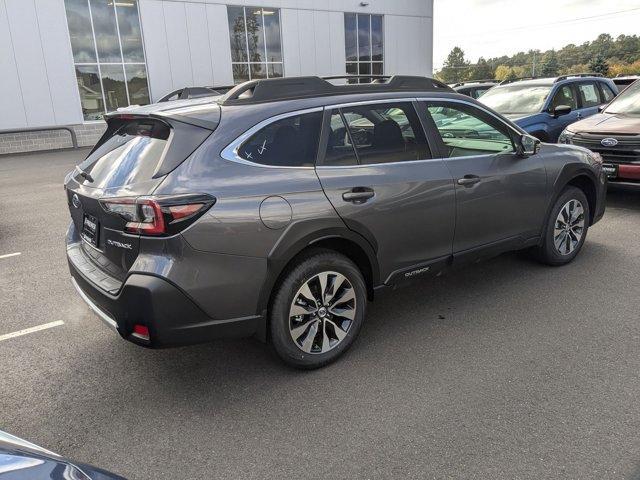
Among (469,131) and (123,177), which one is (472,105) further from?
(123,177)

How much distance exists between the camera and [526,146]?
4.52 metres

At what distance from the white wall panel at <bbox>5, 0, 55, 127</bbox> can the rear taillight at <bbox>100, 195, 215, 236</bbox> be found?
56.1 feet

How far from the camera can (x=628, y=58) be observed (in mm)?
85250

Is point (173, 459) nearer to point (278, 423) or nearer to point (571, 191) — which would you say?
point (278, 423)

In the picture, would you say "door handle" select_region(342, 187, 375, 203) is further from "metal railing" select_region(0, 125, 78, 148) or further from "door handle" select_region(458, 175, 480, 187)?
"metal railing" select_region(0, 125, 78, 148)

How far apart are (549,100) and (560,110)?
0.46m

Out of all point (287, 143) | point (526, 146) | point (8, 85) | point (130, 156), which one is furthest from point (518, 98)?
point (8, 85)

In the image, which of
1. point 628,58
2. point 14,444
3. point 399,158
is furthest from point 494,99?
point 628,58

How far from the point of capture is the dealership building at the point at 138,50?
55.7 ft

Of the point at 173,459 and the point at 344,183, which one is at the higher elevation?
the point at 344,183

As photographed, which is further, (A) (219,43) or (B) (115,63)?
(A) (219,43)

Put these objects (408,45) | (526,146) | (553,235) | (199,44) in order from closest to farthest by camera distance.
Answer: (526,146), (553,235), (199,44), (408,45)

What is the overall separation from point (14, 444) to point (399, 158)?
9.39ft

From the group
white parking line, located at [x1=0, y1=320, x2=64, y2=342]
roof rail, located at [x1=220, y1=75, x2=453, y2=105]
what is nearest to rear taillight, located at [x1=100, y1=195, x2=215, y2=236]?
roof rail, located at [x1=220, y1=75, x2=453, y2=105]
